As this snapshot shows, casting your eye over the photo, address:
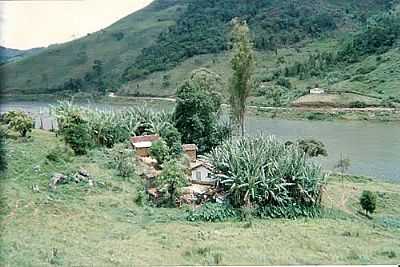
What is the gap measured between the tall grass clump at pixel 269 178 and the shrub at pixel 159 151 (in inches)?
39.7

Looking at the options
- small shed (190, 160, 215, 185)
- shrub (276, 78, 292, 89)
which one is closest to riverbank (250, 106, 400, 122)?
shrub (276, 78, 292, 89)

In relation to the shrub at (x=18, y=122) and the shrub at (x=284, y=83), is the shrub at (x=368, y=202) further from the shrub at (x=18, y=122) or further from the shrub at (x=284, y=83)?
the shrub at (x=284, y=83)

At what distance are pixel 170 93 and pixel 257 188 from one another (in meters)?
14.4

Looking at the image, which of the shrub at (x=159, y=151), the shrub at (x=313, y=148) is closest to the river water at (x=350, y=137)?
the shrub at (x=313, y=148)

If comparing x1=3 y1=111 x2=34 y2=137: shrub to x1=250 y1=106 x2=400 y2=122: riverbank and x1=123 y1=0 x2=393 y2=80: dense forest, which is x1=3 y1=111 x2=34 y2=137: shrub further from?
x1=123 y1=0 x2=393 y2=80: dense forest

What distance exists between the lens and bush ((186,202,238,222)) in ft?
15.9

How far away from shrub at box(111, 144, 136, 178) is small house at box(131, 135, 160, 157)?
480 millimetres

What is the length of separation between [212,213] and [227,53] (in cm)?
1745

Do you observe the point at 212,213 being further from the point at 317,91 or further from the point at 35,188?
the point at 317,91

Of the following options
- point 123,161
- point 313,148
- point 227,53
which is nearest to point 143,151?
point 123,161

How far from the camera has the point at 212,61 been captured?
2181 centimetres

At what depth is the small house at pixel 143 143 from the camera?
23.2 ft

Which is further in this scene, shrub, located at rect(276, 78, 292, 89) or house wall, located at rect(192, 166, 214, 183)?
shrub, located at rect(276, 78, 292, 89)

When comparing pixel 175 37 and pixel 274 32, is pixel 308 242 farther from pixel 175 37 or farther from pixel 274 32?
pixel 175 37
